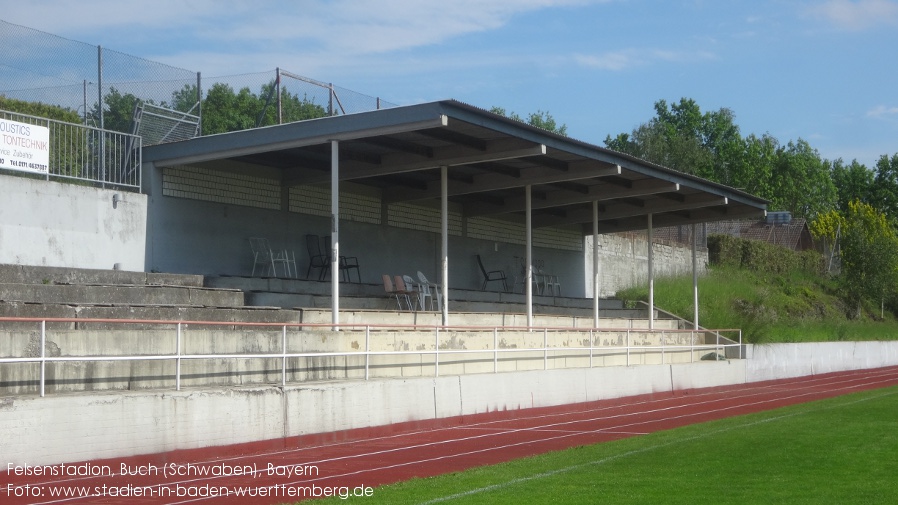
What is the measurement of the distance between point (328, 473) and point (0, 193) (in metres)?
9.60

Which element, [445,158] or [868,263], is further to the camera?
[868,263]

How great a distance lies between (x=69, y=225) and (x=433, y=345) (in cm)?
731

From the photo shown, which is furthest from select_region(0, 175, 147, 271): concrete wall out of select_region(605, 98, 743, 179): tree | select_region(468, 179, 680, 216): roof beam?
select_region(605, 98, 743, 179): tree

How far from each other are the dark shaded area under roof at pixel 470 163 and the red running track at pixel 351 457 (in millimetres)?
5457

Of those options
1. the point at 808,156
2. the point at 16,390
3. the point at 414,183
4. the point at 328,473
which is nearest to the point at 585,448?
the point at 328,473

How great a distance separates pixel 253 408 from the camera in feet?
46.6

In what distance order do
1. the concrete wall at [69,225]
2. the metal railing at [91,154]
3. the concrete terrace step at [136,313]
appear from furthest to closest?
1. the metal railing at [91,154]
2. the concrete wall at [69,225]
3. the concrete terrace step at [136,313]

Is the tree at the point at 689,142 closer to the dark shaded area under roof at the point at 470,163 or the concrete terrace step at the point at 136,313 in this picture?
the dark shaded area under roof at the point at 470,163

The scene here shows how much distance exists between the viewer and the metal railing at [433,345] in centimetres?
1316

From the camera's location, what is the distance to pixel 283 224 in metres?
24.3

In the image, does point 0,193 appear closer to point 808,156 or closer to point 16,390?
point 16,390

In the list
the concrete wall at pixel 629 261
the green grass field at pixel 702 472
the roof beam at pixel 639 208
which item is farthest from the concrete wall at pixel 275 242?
the green grass field at pixel 702 472

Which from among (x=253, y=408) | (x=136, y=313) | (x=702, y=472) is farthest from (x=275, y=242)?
(x=702, y=472)

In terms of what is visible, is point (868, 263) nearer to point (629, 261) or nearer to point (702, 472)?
point (629, 261)
